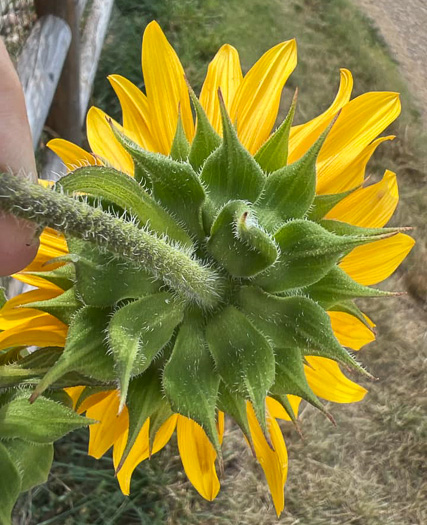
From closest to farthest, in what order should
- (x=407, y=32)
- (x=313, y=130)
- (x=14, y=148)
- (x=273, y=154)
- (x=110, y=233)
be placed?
(x=110, y=233)
(x=14, y=148)
(x=273, y=154)
(x=313, y=130)
(x=407, y=32)

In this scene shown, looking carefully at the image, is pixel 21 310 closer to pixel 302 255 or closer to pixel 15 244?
pixel 15 244

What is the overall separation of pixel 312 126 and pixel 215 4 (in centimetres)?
291

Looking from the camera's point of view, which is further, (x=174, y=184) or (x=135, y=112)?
(x=135, y=112)

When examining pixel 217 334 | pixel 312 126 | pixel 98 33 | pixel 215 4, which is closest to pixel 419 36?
pixel 215 4

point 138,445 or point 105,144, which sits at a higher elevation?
point 105,144

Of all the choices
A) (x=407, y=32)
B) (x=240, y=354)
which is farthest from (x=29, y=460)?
(x=407, y=32)

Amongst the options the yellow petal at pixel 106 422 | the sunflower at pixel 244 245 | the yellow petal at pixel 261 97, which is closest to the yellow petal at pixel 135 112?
the sunflower at pixel 244 245

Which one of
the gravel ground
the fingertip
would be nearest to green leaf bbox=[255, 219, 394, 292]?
the fingertip

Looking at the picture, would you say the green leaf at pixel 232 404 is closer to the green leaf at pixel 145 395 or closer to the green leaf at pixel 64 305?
the green leaf at pixel 145 395

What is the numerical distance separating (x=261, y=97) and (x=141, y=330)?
14.6 inches

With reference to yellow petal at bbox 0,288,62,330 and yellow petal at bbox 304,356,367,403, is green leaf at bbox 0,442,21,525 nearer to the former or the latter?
yellow petal at bbox 0,288,62,330

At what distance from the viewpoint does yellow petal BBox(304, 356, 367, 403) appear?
83cm

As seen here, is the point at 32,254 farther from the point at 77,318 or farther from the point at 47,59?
the point at 47,59

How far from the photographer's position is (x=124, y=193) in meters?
0.60
